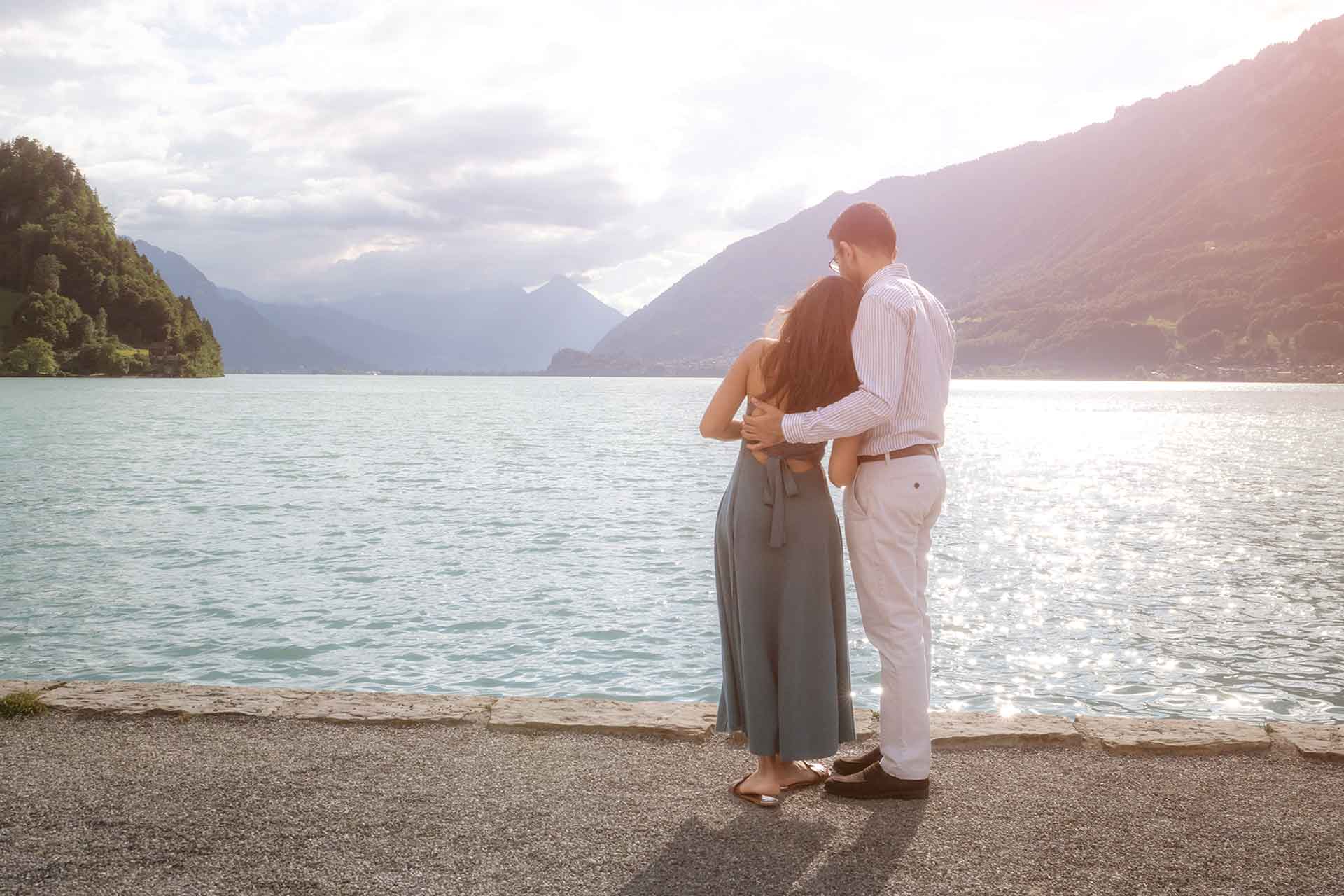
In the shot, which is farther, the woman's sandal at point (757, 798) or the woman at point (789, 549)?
the woman's sandal at point (757, 798)

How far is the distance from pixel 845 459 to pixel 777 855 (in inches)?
70.5

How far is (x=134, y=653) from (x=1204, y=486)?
33.9m

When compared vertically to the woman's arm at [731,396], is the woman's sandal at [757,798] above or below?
below

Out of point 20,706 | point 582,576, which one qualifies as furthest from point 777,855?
point 582,576

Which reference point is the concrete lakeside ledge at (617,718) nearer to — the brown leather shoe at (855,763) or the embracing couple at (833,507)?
the brown leather shoe at (855,763)

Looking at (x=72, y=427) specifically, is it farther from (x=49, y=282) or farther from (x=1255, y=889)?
(x=49, y=282)

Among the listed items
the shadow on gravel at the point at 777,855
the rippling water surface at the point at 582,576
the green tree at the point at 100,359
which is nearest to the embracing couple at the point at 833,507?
the shadow on gravel at the point at 777,855

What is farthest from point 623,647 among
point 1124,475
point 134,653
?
point 1124,475

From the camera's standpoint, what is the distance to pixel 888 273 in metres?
4.85

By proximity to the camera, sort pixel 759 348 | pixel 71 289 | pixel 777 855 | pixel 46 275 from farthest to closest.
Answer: pixel 71 289 < pixel 46 275 < pixel 759 348 < pixel 777 855

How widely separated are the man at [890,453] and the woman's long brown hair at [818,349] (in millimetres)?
96

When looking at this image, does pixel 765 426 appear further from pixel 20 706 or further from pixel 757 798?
pixel 20 706

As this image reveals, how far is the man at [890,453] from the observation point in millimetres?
4672

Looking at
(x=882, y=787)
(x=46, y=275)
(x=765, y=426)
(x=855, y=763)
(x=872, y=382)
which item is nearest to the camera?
(x=872, y=382)
